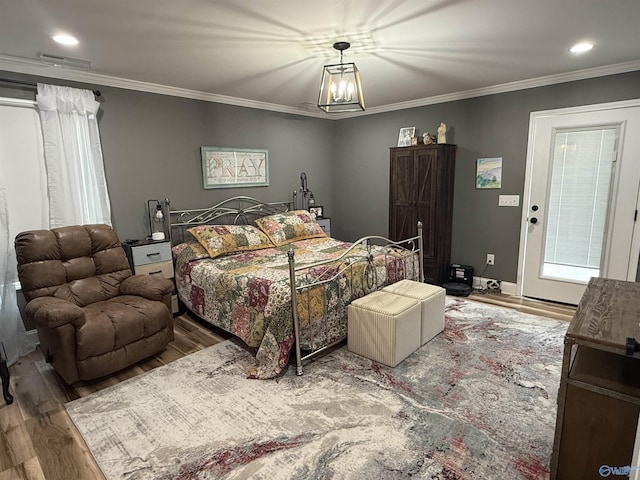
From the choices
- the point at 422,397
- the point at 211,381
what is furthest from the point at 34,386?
the point at 422,397

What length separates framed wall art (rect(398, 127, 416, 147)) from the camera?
487 centimetres

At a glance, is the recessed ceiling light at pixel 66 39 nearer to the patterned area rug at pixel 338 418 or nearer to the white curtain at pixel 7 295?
the white curtain at pixel 7 295

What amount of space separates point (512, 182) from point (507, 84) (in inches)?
43.3

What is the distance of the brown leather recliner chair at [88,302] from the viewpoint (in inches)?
98.3

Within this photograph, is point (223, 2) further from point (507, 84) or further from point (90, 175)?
point (507, 84)

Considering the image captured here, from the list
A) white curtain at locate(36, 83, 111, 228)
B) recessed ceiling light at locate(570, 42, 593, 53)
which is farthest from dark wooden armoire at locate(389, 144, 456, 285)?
white curtain at locate(36, 83, 111, 228)

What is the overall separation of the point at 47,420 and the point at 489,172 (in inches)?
188

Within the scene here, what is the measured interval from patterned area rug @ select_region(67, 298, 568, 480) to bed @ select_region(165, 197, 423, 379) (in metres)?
0.24

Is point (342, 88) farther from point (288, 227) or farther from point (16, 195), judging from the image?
point (16, 195)

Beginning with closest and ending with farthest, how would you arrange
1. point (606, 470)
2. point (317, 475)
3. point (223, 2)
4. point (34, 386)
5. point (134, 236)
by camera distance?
1. point (606, 470)
2. point (317, 475)
3. point (223, 2)
4. point (34, 386)
5. point (134, 236)

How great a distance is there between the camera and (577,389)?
146cm

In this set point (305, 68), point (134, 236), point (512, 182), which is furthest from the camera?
point (512, 182)

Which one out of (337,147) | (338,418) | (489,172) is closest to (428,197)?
(489,172)

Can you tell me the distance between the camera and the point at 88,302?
304 cm
